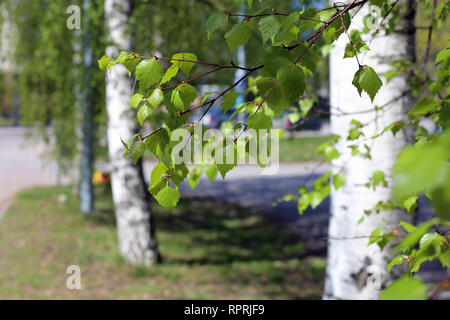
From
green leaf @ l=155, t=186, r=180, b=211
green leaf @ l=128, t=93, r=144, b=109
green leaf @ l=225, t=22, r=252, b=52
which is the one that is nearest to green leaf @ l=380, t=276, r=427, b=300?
green leaf @ l=155, t=186, r=180, b=211

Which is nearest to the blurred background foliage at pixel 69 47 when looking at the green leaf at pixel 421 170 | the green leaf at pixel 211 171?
the green leaf at pixel 211 171

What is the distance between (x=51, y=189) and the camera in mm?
9422

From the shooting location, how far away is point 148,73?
1.11 m

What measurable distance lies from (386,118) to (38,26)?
5836 millimetres

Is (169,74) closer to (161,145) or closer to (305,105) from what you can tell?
(161,145)

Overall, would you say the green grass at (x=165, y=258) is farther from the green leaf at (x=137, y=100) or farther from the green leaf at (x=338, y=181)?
the green leaf at (x=137, y=100)

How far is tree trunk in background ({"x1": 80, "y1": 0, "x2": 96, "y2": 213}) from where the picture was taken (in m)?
6.20

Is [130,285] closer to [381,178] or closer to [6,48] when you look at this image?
[381,178]

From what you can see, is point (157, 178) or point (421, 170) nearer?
point (421, 170)

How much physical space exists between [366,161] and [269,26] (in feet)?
4.74

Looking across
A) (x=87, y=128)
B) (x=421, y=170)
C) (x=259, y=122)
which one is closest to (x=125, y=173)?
(x=87, y=128)

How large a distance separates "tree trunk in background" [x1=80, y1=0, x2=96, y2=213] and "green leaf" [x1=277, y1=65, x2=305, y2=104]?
17.7 feet

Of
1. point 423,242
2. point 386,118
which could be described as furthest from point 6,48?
point 423,242

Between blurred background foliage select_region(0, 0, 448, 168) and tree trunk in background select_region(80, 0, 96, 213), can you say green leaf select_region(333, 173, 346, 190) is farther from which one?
tree trunk in background select_region(80, 0, 96, 213)
